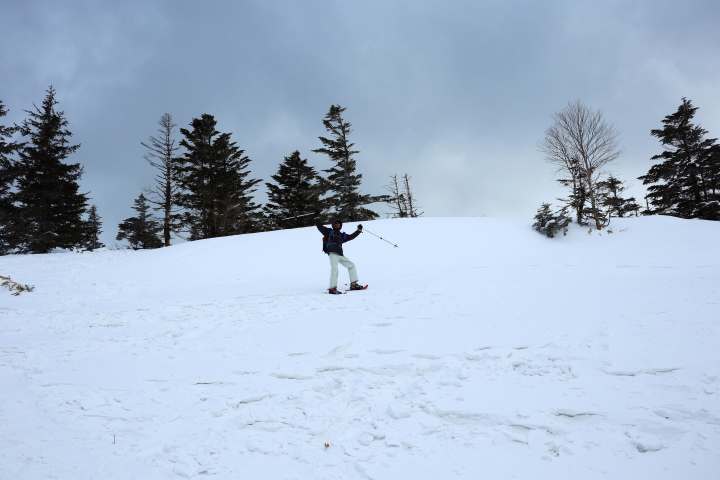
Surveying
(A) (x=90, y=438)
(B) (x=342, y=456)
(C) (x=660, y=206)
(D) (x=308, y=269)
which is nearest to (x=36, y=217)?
(D) (x=308, y=269)

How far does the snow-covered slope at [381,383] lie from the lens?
101 inches

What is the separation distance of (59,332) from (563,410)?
336 inches

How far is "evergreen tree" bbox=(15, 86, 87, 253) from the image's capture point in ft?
67.2

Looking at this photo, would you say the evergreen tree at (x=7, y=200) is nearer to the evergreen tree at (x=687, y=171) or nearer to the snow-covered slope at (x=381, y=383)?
the snow-covered slope at (x=381, y=383)

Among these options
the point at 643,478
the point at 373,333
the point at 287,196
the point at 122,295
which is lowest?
the point at 643,478

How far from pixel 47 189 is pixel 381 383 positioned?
27633mm

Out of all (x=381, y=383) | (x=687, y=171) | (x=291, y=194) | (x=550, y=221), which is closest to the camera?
(x=381, y=383)

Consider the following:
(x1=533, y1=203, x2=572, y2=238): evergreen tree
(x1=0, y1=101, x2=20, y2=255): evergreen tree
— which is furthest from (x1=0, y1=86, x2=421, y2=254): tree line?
(x1=533, y1=203, x2=572, y2=238): evergreen tree

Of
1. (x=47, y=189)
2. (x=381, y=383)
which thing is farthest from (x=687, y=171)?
(x=47, y=189)

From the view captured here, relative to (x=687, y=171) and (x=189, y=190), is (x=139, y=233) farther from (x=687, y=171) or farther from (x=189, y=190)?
(x=687, y=171)

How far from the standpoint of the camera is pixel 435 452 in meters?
2.65

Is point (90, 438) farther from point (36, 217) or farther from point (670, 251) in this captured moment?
point (36, 217)

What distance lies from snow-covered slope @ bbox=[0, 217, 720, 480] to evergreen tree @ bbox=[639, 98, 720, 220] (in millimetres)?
21252

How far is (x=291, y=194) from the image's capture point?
32.1 metres
